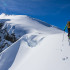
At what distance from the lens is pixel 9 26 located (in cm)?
2959

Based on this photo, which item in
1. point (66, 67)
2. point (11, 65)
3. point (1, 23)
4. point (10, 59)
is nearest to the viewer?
point (66, 67)

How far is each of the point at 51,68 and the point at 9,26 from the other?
2564 centimetres

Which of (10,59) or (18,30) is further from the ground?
(18,30)

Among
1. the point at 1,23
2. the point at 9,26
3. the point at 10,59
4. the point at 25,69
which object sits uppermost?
the point at 1,23

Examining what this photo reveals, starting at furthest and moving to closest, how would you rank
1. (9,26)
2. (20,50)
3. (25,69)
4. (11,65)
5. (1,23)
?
1. (1,23)
2. (9,26)
3. (20,50)
4. (11,65)
5. (25,69)

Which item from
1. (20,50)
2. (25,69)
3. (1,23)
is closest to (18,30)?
(1,23)

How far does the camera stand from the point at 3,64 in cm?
1019

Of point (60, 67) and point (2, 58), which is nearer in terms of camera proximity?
point (60, 67)

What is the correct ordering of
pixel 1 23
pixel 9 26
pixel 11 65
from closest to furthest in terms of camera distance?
pixel 11 65 < pixel 9 26 < pixel 1 23

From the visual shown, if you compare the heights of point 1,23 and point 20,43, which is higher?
point 1,23

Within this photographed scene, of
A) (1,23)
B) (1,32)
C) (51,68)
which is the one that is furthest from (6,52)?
(1,23)

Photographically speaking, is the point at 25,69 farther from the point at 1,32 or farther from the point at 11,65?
the point at 1,32

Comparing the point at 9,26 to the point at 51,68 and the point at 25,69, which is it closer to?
the point at 25,69

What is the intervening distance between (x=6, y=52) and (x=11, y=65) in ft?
8.53
